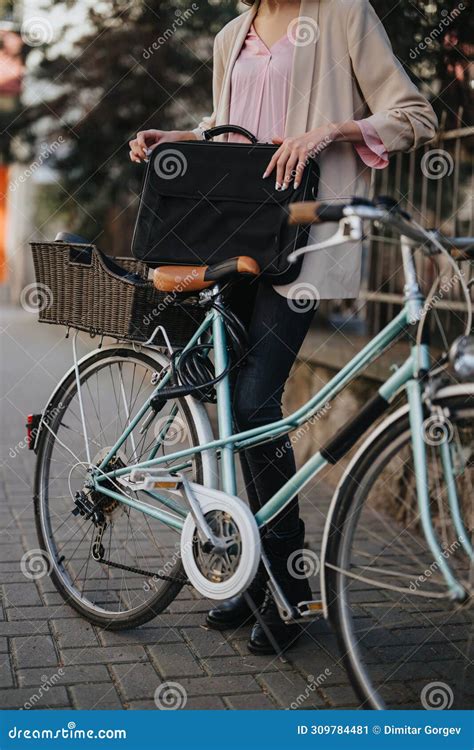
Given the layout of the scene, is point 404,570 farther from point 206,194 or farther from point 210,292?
point 206,194

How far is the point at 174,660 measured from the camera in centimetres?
302

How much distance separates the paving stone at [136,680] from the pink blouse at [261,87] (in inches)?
62.7

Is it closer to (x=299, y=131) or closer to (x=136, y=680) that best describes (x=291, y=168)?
(x=299, y=131)

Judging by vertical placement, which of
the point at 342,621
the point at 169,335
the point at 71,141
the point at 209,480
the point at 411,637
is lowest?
the point at 411,637

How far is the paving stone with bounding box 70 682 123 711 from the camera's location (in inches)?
106

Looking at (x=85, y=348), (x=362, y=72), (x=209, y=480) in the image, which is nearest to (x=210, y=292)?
(x=209, y=480)

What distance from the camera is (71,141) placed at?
10531 millimetres

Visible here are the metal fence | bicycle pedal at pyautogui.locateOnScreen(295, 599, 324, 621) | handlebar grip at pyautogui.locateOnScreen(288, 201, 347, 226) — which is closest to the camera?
handlebar grip at pyautogui.locateOnScreen(288, 201, 347, 226)

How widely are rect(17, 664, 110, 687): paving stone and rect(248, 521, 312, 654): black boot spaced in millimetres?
473

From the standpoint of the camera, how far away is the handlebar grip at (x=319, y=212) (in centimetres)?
231

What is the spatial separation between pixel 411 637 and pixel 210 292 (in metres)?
1.29

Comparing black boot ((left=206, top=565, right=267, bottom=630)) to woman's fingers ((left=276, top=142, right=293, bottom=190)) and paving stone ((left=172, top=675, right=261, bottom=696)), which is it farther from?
woman's fingers ((left=276, top=142, right=293, bottom=190))

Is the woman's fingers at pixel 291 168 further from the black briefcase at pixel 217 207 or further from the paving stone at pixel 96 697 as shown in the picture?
the paving stone at pixel 96 697

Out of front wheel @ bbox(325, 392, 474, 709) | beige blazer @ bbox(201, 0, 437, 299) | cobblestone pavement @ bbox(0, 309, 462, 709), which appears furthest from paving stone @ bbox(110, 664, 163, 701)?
beige blazer @ bbox(201, 0, 437, 299)
